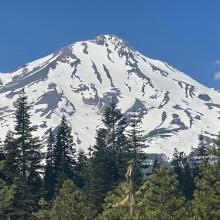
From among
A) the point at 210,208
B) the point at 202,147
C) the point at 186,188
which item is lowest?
the point at 210,208

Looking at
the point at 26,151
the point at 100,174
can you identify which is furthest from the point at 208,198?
the point at 100,174

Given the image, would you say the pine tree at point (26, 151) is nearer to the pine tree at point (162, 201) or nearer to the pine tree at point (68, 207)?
the pine tree at point (68, 207)

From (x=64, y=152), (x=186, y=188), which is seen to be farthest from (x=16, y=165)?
(x=186, y=188)

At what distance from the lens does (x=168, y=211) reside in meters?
45.2

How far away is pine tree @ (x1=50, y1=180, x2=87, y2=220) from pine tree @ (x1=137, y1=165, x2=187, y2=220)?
7875 millimetres

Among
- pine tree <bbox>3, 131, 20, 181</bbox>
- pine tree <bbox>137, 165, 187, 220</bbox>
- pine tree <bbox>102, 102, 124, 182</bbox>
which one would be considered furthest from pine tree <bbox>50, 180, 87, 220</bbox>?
pine tree <bbox>102, 102, 124, 182</bbox>

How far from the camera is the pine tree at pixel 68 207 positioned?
52312 millimetres

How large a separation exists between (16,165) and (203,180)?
23.8 meters

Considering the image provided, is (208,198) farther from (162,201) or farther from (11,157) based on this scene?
(11,157)

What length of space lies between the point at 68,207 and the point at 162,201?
9642mm

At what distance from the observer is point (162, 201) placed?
150 ft

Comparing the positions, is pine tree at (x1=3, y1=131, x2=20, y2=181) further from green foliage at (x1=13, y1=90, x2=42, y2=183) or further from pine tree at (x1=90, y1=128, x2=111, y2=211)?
pine tree at (x1=90, y1=128, x2=111, y2=211)

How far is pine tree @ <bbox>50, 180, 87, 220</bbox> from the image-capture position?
52312 mm

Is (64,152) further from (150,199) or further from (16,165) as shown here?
(150,199)
